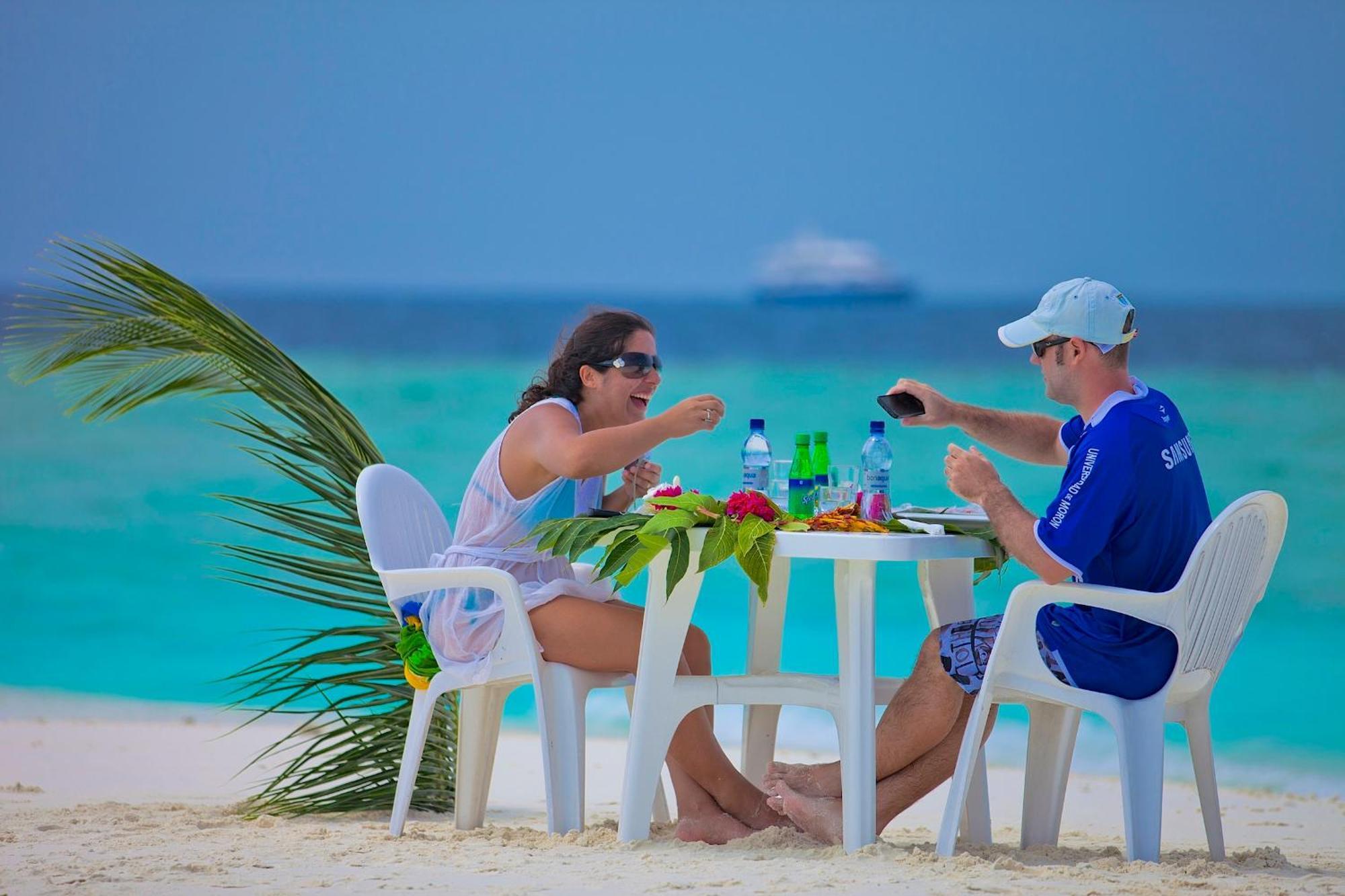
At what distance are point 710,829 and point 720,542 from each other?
25.4 inches

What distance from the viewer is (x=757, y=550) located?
2848 mm

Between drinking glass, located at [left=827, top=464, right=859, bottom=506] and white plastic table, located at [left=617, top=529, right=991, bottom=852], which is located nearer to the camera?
white plastic table, located at [left=617, top=529, right=991, bottom=852]

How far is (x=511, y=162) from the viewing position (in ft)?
40.1

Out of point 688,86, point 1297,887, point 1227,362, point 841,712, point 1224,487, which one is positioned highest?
point 688,86

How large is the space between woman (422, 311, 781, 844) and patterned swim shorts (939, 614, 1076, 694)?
55 cm

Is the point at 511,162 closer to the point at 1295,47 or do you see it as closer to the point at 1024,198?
the point at 1024,198

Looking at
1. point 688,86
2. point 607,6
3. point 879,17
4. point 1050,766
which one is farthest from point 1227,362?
point 1050,766

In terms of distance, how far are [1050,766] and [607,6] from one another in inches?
388

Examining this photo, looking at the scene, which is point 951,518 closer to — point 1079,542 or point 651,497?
point 1079,542

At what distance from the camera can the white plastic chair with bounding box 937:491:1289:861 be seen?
273 centimetres

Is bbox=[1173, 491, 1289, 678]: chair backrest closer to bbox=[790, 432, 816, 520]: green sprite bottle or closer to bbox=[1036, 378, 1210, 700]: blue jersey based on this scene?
bbox=[1036, 378, 1210, 700]: blue jersey

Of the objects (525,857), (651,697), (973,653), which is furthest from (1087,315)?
(525,857)

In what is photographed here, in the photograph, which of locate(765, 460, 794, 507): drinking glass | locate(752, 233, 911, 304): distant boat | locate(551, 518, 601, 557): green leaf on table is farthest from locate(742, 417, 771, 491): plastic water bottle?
locate(752, 233, 911, 304): distant boat

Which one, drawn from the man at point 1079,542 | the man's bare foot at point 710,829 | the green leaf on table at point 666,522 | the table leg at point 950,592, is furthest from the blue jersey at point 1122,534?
the man's bare foot at point 710,829
